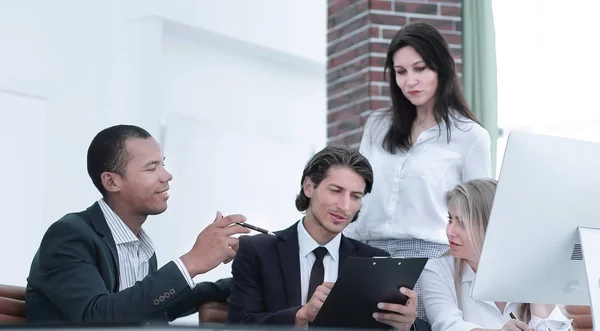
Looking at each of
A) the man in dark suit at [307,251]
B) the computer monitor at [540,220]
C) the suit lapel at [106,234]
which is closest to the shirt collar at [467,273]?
the man in dark suit at [307,251]

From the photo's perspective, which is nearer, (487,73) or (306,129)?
(487,73)

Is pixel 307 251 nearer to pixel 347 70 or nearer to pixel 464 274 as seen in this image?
pixel 464 274

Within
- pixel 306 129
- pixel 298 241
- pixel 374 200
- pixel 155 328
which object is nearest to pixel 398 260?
pixel 298 241

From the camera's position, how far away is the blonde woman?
2336 millimetres

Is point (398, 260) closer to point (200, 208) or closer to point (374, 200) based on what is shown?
point (374, 200)

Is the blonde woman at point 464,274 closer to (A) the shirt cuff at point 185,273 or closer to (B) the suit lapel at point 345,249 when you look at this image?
(B) the suit lapel at point 345,249

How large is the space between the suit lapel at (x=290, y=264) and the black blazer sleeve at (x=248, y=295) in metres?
0.07

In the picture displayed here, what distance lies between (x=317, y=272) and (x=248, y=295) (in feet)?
0.66

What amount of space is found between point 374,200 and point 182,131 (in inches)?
112

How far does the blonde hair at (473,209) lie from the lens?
7.71 feet

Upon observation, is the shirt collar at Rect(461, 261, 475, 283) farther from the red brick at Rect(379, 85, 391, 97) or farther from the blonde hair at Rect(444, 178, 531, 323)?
the red brick at Rect(379, 85, 391, 97)

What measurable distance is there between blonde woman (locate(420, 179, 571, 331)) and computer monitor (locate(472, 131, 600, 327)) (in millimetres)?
536

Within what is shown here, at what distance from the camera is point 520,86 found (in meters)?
4.35

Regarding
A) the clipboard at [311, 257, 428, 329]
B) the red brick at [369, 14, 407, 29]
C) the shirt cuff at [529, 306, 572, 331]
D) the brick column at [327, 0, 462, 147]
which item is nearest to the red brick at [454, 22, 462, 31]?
the brick column at [327, 0, 462, 147]
